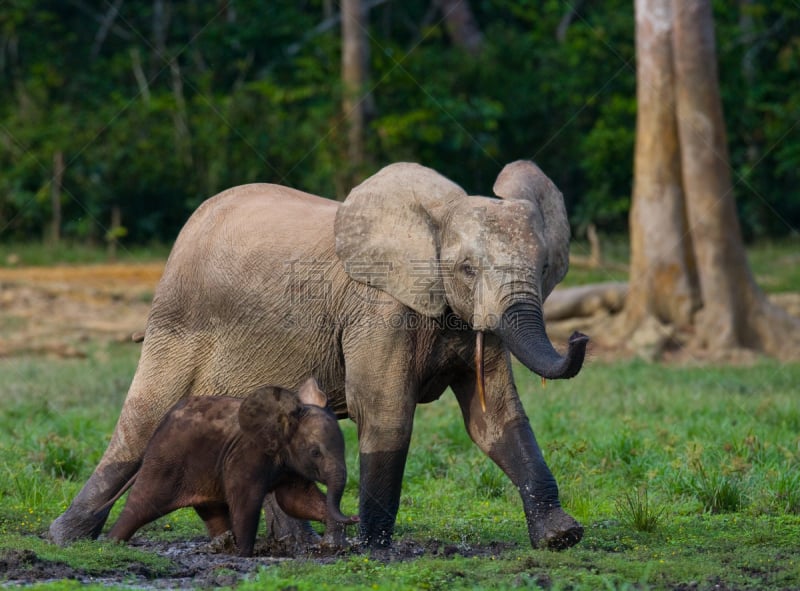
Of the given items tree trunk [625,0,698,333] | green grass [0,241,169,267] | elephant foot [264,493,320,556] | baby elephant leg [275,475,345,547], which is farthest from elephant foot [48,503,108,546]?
green grass [0,241,169,267]

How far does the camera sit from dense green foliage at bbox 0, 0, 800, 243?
68.2 ft

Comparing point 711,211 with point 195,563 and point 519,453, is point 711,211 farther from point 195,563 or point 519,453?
point 195,563

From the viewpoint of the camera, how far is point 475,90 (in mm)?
22672

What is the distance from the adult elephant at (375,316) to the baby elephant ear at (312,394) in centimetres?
19

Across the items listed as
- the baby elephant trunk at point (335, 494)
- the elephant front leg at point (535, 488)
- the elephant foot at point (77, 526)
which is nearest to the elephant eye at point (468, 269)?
the elephant front leg at point (535, 488)

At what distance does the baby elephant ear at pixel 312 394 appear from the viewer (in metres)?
6.47

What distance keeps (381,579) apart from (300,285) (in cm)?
177

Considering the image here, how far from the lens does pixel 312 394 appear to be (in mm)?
6500

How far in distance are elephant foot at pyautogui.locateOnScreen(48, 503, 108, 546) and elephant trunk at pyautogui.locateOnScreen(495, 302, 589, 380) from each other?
228cm

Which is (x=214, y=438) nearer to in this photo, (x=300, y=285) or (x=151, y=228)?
(x=300, y=285)

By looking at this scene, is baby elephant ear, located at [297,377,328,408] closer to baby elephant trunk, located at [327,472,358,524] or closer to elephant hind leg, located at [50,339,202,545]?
baby elephant trunk, located at [327,472,358,524]

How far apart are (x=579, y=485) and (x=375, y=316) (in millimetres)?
2229

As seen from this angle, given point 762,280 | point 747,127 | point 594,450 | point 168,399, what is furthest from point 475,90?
point 168,399

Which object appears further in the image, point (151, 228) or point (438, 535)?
point (151, 228)
